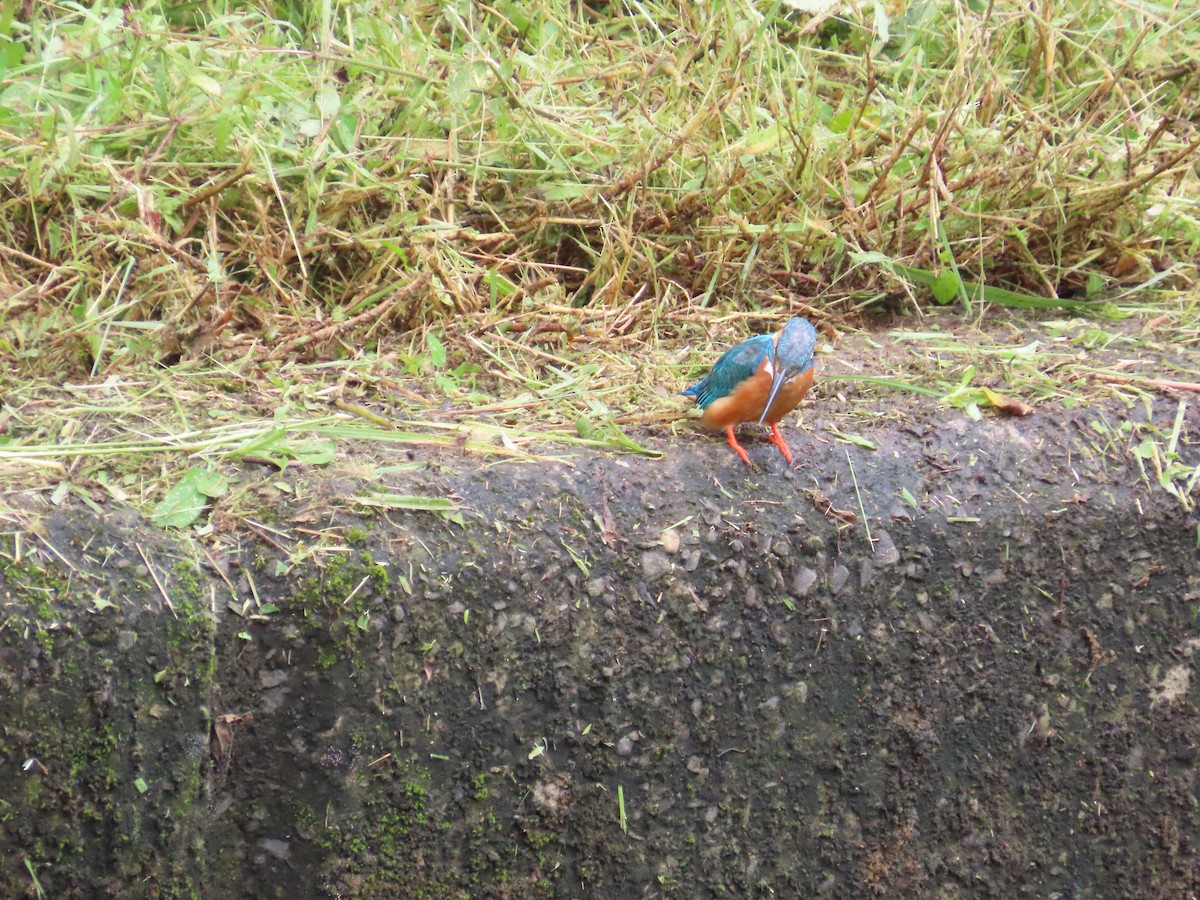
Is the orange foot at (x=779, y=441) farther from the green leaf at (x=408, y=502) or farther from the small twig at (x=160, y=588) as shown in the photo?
the small twig at (x=160, y=588)

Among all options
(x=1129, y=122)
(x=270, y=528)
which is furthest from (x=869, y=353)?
(x=270, y=528)

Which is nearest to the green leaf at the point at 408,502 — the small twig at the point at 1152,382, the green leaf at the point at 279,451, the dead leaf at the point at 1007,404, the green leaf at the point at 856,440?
the green leaf at the point at 279,451

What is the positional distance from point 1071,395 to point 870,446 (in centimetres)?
55

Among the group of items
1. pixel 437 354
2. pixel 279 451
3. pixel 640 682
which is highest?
pixel 279 451

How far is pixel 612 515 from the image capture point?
6.60ft

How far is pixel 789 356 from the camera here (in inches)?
86.5

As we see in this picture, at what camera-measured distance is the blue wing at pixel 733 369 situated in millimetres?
2191

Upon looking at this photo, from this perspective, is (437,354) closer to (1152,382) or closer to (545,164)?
(545,164)

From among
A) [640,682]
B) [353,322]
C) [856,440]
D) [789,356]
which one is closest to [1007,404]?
[856,440]

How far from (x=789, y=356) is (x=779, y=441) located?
0.59 ft

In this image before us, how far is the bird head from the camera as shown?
85.3 inches

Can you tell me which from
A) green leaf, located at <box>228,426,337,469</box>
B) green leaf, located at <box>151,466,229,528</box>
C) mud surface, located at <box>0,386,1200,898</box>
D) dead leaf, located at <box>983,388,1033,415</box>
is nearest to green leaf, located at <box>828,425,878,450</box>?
mud surface, located at <box>0,386,1200,898</box>

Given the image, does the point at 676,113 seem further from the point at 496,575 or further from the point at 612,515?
the point at 496,575

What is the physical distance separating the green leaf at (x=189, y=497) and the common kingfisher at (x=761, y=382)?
0.99m
